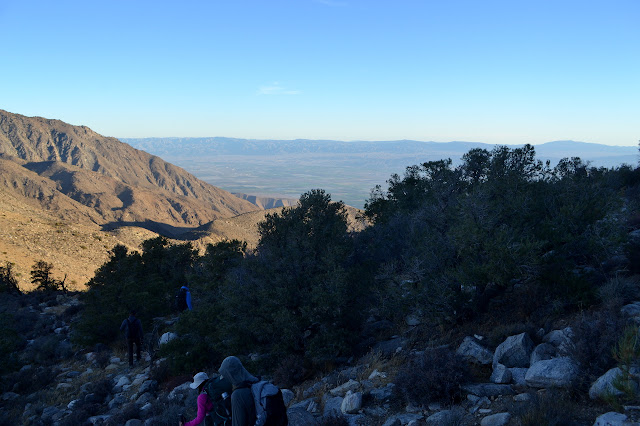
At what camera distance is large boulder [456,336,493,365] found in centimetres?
754

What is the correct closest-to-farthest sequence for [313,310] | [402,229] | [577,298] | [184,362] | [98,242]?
[577,298] → [313,310] → [184,362] → [402,229] → [98,242]

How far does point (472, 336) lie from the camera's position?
8695mm

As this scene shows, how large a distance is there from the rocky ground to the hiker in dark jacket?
2.45 m

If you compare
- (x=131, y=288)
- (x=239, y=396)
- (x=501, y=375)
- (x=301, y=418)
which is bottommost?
(x=131, y=288)

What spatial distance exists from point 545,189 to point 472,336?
7.30 metres

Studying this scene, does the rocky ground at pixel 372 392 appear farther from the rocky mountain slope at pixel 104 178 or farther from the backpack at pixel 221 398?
the rocky mountain slope at pixel 104 178

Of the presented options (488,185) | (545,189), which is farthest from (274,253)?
(545,189)

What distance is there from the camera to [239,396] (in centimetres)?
409

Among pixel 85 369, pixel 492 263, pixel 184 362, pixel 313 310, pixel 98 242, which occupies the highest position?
pixel 492 263

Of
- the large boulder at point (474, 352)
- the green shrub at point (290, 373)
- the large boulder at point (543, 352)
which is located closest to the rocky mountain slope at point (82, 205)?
the green shrub at point (290, 373)

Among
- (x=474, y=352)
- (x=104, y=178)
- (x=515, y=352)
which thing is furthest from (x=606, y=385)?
(x=104, y=178)

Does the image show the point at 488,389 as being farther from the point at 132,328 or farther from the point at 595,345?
the point at 132,328

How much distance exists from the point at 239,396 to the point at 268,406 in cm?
32

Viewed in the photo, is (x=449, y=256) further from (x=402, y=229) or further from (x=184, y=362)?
(x=184, y=362)
